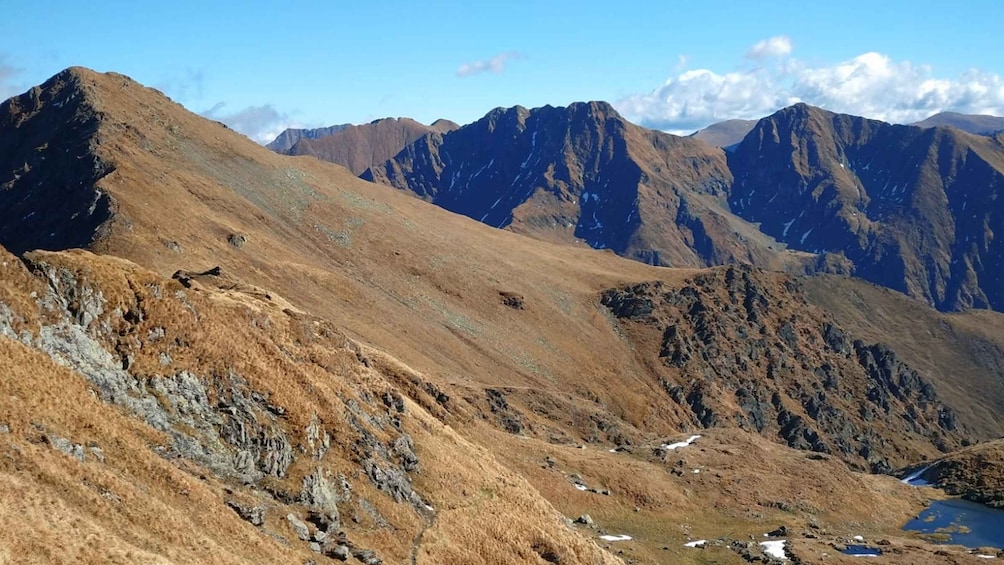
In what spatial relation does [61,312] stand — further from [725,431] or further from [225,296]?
[725,431]

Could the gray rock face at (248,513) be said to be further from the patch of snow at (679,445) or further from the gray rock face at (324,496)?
the patch of snow at (679,445)

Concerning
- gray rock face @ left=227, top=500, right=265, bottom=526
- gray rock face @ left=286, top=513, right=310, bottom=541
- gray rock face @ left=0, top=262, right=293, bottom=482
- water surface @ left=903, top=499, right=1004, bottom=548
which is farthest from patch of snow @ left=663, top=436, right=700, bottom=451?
gray rock face @ left=227, top=500, right=265, bottom=526

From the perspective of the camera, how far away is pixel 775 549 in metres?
82.8

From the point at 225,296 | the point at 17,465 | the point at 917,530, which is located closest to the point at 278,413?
the point at 17,465

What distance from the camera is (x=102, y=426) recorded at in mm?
38094

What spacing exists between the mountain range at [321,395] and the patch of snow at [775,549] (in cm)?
118

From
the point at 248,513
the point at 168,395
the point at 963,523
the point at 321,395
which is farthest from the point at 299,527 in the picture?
the point at 963,523

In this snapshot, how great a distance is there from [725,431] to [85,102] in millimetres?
147146

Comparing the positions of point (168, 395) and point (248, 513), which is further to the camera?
point (168, 395)

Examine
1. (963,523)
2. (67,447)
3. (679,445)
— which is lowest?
(963,523)

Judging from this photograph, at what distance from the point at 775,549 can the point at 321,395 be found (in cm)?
5409

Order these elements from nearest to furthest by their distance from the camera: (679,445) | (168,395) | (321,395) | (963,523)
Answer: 1. (168,395)
2. (321,395)
3. (963,523)
4. (679,445)

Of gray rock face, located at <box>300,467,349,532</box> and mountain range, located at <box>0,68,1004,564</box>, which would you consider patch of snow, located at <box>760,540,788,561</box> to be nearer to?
mountain range, located at <box>0,68,1004,564</box>

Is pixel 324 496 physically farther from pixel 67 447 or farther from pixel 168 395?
pixel 67 447
